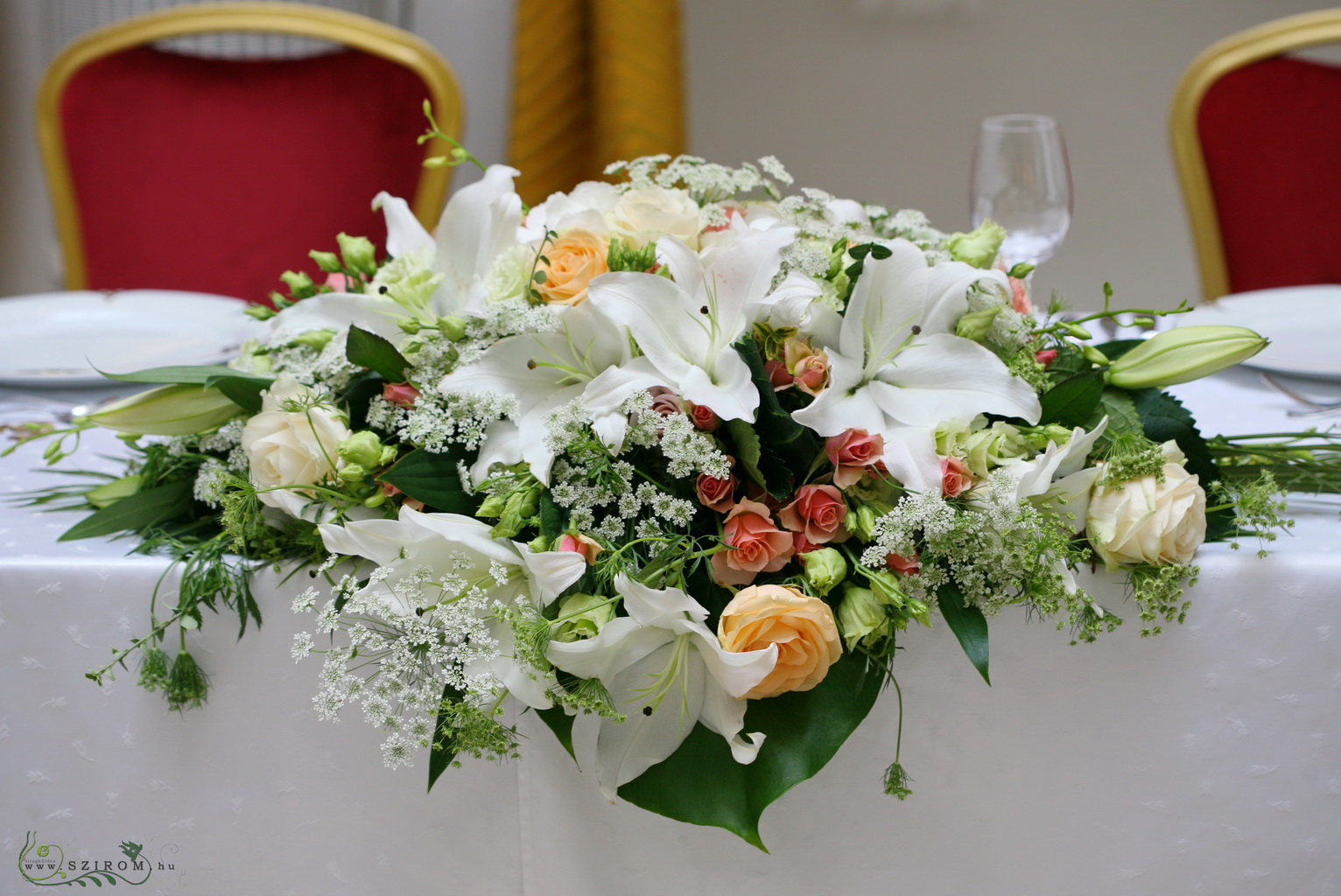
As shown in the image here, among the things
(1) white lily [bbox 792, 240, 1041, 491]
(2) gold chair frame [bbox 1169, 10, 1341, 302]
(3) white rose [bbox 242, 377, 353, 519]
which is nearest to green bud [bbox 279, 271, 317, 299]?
(3) white rose [bbox 242, 377, 353, 519]

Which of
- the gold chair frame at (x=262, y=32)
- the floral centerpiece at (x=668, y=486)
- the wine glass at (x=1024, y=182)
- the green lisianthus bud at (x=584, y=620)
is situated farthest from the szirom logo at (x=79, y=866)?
the gold chair frame at (x=262, y=32)

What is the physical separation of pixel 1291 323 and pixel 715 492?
795mm

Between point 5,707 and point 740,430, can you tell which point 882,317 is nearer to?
point 740,430

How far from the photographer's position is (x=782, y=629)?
1.70 ft

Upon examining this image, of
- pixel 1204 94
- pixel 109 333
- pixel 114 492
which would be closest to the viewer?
pixel 114 492

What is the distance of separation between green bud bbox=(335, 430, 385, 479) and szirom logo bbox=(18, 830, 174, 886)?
27 centimetres

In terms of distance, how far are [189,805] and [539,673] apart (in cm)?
28

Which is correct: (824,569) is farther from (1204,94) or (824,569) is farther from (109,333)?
(1204,94)

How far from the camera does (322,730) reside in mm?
638

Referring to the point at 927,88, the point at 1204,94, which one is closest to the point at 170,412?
the point at 1204,94

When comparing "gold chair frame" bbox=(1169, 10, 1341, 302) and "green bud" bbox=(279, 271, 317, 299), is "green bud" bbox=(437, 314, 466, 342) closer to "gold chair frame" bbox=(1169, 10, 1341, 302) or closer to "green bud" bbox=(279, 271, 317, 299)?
"green bud" bbox=(279, 271, 317, 299)

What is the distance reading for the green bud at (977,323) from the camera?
623 mm

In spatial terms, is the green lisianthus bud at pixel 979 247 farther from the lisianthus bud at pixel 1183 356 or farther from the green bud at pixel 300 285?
the green bud at pixel 300 285

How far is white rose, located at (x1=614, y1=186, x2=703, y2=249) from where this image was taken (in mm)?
666
